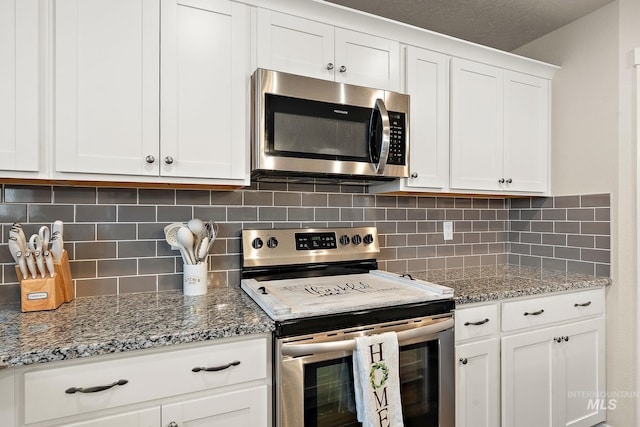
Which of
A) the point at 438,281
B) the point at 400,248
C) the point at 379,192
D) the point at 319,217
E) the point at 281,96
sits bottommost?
the point at 438,281

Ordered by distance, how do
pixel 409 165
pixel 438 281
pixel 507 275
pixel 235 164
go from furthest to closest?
pixel 507 275 < pixel 438 281 < pixel 409 165 < pixel 235 164

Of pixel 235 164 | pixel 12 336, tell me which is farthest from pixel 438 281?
pixel 12 336

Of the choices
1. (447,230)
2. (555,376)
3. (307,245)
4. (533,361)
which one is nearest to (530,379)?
(533,361)

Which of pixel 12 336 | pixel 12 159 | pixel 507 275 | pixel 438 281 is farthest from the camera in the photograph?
pixel 507 275

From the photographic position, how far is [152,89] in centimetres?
145

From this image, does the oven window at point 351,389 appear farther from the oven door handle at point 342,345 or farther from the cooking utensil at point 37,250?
the cooking utensil at point 37,250

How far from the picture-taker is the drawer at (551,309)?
183 centimetres

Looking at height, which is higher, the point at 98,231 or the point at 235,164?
the point at 235,164

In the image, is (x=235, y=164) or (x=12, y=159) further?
(x=235, y=164)

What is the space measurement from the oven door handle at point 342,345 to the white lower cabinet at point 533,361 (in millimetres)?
168

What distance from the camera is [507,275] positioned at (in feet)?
7.41

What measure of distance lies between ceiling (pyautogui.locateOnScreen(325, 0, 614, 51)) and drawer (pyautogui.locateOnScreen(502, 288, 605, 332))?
1617mm

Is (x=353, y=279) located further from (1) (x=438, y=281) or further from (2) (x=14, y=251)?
→ (2) (x=14, y=251)

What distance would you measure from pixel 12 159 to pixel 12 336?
587 mm
